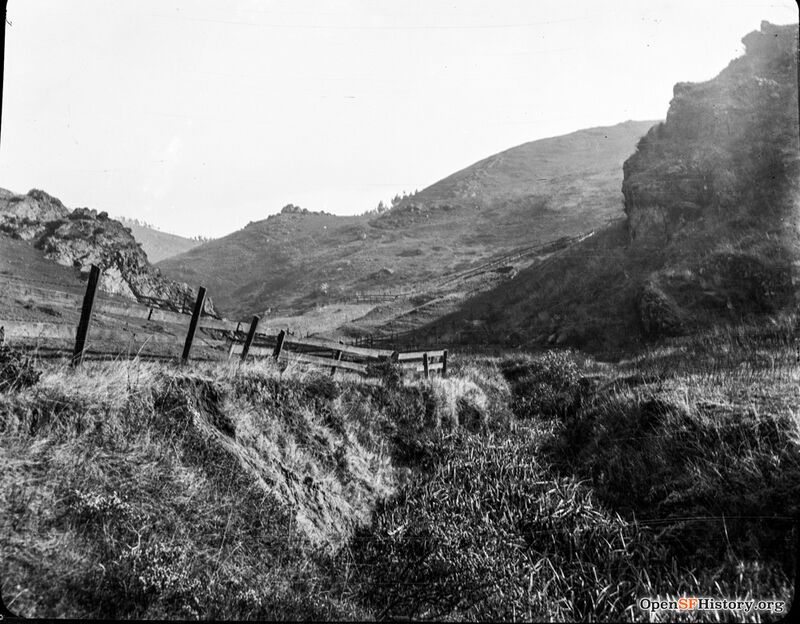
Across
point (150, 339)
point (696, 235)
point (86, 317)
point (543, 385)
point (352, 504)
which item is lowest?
point (352, 504)

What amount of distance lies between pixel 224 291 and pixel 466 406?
9645 centimetres

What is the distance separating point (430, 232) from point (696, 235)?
76.9 meters

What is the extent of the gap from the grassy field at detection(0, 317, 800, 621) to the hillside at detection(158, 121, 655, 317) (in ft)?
192

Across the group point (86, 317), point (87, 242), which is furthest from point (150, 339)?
point (87, 242)

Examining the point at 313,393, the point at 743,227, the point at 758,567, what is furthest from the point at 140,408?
the point at 743,227

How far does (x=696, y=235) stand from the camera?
27.8m

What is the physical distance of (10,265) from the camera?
23.5 m

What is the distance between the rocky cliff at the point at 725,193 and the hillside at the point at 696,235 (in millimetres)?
64

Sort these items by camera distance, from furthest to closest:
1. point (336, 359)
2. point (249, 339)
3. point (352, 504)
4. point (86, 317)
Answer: point (336, 359) < point (249, 339) < point (352, 504) < point (86, 317)

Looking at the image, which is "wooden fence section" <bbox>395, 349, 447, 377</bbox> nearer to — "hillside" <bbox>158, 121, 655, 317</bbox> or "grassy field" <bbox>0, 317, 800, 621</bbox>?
"grassy field" <bbox>0, 317, 800, 621</bbox>

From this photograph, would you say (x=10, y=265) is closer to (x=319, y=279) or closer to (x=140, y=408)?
(x=140, y=408)

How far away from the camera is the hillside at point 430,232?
8138cm

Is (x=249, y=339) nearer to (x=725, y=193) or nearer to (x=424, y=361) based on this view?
(x=424, y=361)

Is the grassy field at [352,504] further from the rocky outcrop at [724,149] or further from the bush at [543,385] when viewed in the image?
the rocky outcrop at [724,149]
